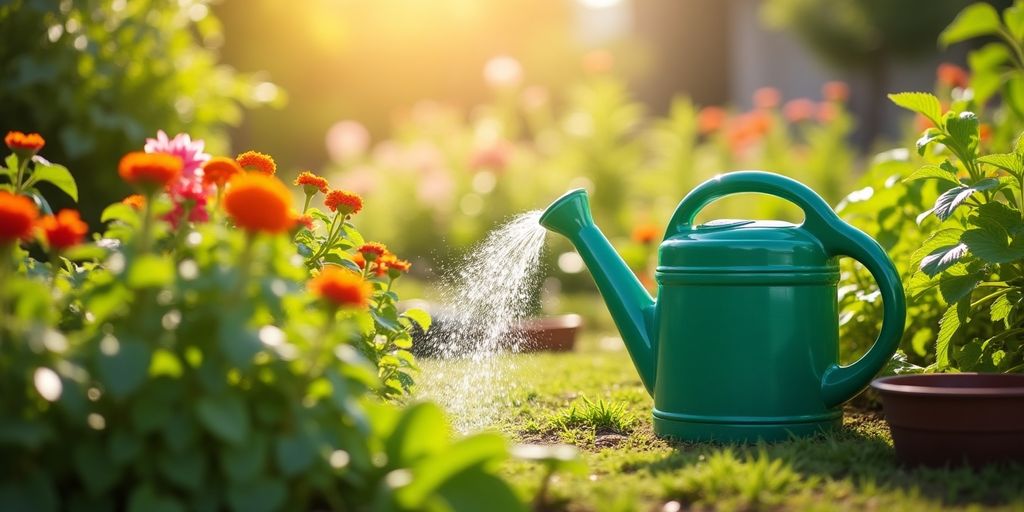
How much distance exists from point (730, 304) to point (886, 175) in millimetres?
1080

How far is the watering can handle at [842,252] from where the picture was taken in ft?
8.05

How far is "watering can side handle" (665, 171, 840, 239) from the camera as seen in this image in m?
2.53

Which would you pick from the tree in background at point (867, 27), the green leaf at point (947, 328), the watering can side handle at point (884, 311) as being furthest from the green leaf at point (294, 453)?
the tree in background at point (867, 27)

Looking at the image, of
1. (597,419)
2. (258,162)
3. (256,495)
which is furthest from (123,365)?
(597,419)

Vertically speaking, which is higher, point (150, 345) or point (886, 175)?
point (886, 175)

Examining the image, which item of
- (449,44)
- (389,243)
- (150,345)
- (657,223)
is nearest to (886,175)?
(150,345)

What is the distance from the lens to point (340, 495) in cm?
183

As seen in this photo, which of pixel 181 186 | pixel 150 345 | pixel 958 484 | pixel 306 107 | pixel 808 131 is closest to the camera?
pixel 150 345

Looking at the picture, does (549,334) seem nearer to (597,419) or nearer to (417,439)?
(597,419)

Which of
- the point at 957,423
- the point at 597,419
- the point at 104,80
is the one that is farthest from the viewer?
the point at 104,80

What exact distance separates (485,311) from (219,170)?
3.68 feet

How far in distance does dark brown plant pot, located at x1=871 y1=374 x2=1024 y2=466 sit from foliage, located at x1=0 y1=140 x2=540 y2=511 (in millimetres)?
929

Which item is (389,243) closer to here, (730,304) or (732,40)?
(730,304)

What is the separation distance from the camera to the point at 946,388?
2234mm
